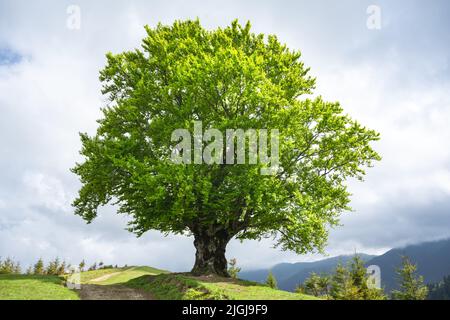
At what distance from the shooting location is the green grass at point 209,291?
18.7m

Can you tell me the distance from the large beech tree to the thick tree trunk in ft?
0.28

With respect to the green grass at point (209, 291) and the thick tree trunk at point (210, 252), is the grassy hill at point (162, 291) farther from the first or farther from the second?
the thick tree trunk at point (210, 252)

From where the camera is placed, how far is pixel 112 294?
22750 millimetres

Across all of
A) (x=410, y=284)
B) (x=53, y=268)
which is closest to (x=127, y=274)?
(x=53, y=268)

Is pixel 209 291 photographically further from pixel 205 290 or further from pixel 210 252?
pixel 210 252

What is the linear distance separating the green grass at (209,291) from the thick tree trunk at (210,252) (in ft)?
10.7

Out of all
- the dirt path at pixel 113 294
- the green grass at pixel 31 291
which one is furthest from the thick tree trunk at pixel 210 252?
the green grass at pixel 31 291

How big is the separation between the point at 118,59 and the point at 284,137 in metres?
15.7

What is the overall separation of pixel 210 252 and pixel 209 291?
9071 millimetres

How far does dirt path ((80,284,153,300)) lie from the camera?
21353 millimetres

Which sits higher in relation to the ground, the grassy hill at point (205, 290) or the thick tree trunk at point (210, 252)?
the thick tree trunk at point (210, 252)

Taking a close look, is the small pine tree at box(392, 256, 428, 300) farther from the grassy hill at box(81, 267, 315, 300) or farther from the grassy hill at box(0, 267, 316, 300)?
the grassy hill at box(0, 267, 316, 300)

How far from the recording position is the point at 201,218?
2688 centimetres

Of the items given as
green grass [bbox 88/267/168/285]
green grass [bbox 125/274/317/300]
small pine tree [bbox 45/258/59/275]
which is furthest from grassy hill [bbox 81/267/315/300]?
small pine tree [bbox 45/258/59/275]
